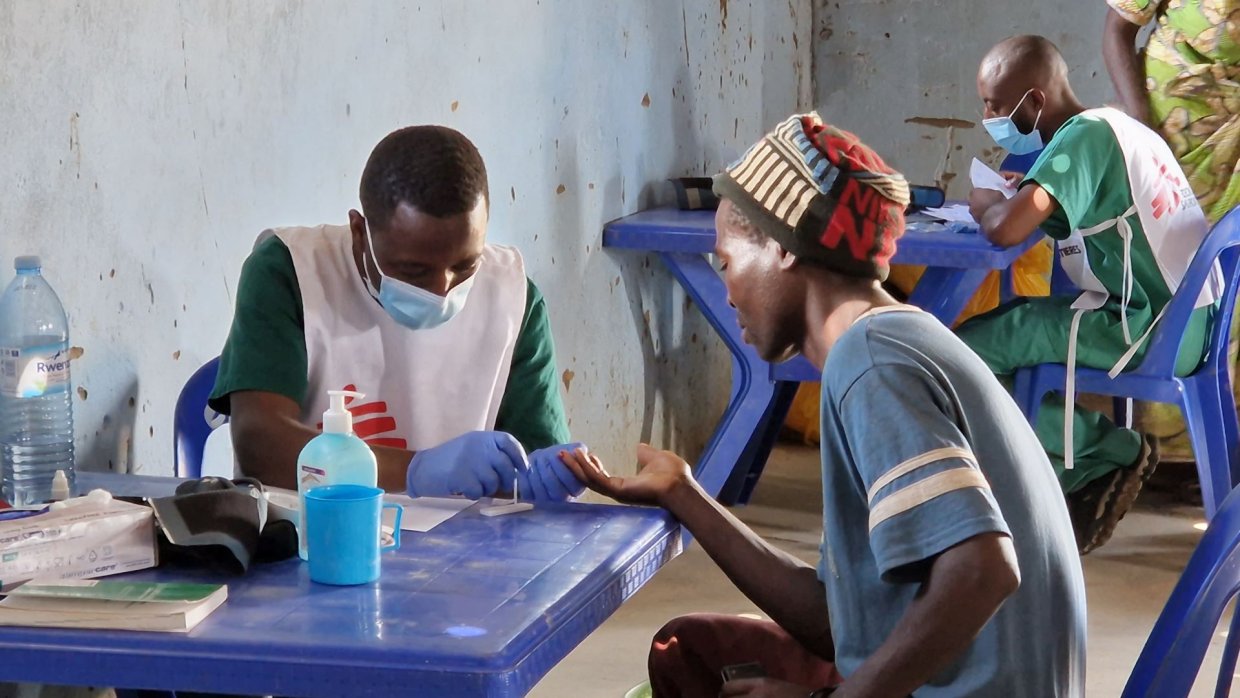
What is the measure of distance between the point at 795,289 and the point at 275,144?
1260mm

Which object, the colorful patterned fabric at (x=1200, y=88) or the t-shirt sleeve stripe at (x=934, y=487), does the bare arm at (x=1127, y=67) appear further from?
the t-shirt sleeve stripe at (x=934, y=487)

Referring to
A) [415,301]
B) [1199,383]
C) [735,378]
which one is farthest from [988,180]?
[415,301]

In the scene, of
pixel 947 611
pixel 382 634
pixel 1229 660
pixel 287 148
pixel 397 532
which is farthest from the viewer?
pixel 287 148

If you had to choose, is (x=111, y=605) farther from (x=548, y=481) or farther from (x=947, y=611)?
(x=947, y=611)

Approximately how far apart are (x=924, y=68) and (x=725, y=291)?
2114 millimetres

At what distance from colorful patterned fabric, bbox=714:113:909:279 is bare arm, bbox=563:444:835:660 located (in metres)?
0.40

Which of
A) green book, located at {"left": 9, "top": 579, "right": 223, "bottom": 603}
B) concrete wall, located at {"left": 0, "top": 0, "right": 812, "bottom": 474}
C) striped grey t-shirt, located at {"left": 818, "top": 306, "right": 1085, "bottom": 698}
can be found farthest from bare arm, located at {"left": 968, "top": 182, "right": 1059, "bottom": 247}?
green book, located at {"left": 9, "top": 579, "right": 223, "bottom": 603}

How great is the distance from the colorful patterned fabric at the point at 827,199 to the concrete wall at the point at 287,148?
102cm

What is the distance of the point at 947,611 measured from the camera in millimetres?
1479

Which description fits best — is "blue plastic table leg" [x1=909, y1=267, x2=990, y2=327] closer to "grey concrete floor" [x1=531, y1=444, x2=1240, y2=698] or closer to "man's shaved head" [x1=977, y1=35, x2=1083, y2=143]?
"man's shaved head" [x1=977, y1=35, x2=1083, y2=143]

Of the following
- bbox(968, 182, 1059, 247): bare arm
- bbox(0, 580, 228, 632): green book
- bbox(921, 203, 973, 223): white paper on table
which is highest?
bbox(968, 182, 1059, 247): bare arm

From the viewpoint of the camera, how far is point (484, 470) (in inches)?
74.4

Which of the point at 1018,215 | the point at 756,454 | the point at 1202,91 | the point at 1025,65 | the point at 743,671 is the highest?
the point at 1025,65

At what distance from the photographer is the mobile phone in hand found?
1.85 metres
